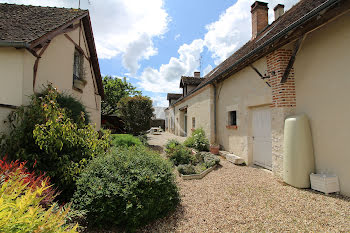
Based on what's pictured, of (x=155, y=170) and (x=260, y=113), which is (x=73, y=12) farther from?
(x=260, y=113)

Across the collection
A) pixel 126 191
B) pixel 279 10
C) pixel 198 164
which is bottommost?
pixel 198 164

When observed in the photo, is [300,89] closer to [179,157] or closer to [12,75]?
Result: [179,157]

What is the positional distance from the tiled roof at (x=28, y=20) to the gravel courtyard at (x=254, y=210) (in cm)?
451

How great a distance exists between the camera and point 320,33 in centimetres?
367

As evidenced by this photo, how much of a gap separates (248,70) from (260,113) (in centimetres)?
157

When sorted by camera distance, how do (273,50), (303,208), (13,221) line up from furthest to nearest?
1. (273,50)
2. (303,208)
3. (13,221)

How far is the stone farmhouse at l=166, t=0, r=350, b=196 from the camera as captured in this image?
10.8ft

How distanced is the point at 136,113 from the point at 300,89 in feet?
27.1

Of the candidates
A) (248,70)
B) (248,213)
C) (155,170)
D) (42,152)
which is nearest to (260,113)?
(248,70)

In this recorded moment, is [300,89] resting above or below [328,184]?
above

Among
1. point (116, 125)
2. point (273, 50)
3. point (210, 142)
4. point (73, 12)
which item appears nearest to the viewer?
point (273, 50)

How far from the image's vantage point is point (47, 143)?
3.12 metres

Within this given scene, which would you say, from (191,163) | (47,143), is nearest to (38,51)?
(47,143)

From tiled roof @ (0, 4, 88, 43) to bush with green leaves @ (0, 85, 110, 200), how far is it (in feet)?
4.58
